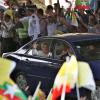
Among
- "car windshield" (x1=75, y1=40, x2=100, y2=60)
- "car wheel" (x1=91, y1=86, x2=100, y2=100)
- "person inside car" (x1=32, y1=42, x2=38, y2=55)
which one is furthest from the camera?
"person inside car" (x1=32, y1=42, x2=38, y2=55)

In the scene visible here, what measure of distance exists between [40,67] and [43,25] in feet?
16.2

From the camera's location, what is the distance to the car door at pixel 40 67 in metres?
8.90

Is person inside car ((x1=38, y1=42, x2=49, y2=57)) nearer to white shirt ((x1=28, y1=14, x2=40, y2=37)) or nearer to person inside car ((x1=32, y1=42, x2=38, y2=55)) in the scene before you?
person inside car ((x1=32, y1=42, x2=38, y2=55))

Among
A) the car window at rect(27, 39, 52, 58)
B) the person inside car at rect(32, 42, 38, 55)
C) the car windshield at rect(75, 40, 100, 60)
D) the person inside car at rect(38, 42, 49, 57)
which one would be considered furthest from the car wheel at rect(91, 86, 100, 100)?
the person inside car at rect(32, 42, 38, 55)

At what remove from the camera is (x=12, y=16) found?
16125 millimetres

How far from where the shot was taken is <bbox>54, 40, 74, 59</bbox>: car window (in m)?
8.96

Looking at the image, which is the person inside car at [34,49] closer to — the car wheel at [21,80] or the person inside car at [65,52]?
the car wheel at [21,80]

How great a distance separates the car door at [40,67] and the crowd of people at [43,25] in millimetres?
3138

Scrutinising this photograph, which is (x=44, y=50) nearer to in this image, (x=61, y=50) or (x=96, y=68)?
(x=61, y=50)

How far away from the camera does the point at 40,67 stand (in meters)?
9.32

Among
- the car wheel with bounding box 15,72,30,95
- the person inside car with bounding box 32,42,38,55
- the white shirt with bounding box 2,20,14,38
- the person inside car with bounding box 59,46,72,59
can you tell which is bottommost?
the car wheel with bounding box 15,72,30,95

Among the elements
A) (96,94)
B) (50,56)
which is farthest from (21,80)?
(96,94)

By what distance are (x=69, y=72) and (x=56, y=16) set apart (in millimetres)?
7667

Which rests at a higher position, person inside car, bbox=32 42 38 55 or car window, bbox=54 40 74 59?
car window, bbox=54 40 74 59
